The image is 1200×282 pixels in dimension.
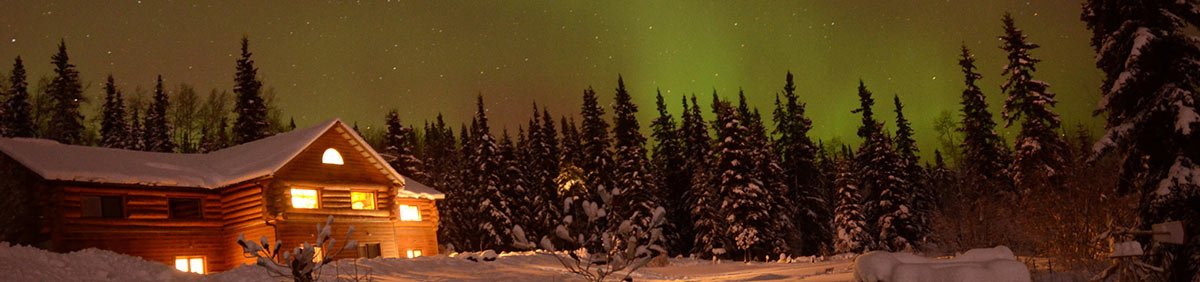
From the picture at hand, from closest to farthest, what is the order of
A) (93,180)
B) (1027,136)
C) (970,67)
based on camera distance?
1. (93,180)
2. (1027,136)
3. (970,67)

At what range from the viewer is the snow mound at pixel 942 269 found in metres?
14.1

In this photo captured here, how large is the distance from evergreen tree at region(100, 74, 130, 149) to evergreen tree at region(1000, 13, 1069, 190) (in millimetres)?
56481

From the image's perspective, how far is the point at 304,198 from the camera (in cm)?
3200

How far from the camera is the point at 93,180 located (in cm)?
2730

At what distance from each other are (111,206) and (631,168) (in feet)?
108

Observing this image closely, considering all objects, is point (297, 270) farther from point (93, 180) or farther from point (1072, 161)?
point (1072, 161)

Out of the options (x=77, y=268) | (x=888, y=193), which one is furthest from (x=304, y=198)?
(x=888, y=193)

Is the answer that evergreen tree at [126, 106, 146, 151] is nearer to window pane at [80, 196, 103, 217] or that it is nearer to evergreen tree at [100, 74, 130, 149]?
evergreen tree at [100, 74, 130, 149]

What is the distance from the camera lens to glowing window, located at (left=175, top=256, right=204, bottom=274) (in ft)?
97.9

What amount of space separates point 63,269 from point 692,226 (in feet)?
151

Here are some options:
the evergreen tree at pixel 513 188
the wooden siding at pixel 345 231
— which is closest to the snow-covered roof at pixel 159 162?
the wooden siding at pixel 345 231

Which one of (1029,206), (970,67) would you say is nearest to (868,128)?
(970,67)

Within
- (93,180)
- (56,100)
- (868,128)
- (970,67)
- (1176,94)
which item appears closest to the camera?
(1176,94)

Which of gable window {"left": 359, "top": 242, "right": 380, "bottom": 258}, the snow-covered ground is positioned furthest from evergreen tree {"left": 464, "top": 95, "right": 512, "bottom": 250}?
the snow-covered ground
